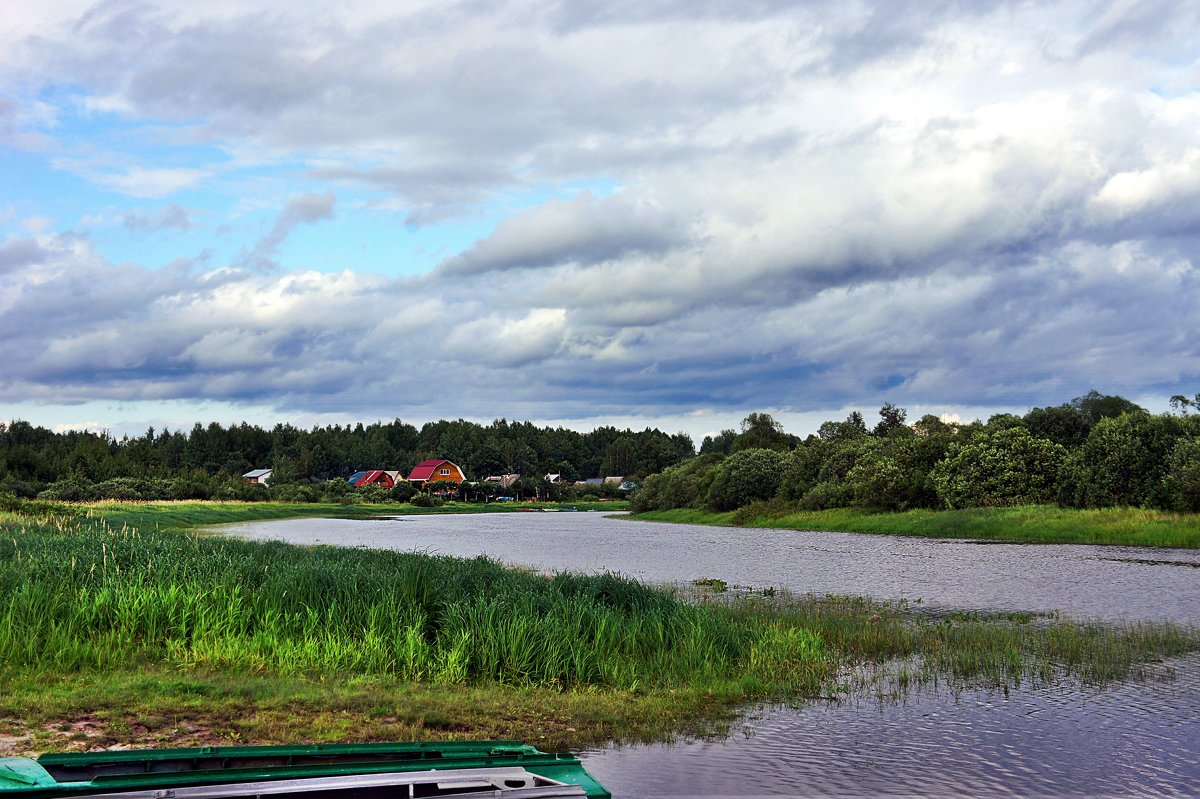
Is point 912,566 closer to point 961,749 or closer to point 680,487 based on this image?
point 961,749

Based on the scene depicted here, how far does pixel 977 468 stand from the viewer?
68938mm

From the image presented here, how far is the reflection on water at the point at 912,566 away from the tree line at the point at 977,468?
319 inches

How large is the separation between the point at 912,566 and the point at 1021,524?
22448mm

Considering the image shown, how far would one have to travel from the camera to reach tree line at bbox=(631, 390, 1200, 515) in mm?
55094

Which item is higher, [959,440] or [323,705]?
[959,440]

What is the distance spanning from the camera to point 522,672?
15281mm

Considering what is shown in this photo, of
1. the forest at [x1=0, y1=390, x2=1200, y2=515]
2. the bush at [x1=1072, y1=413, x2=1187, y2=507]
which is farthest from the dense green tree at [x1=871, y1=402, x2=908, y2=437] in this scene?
the bush at [x1=1072, y1=413, x2=1187, y2=507]

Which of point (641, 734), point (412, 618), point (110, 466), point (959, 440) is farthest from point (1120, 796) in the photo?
point (110, 466)

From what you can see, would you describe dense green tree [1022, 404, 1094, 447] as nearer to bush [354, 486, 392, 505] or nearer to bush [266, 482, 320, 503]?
bush [266, 482, 320, 503]

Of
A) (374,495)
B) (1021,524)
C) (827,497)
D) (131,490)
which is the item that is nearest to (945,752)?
(1021,524)

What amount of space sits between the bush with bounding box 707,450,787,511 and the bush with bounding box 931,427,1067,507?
92.0ft

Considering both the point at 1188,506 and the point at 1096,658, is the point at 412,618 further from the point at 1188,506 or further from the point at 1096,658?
the point at 1188,506

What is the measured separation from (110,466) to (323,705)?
14855 centimetres

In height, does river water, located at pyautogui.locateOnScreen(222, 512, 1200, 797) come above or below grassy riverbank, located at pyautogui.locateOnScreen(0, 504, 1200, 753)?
below
